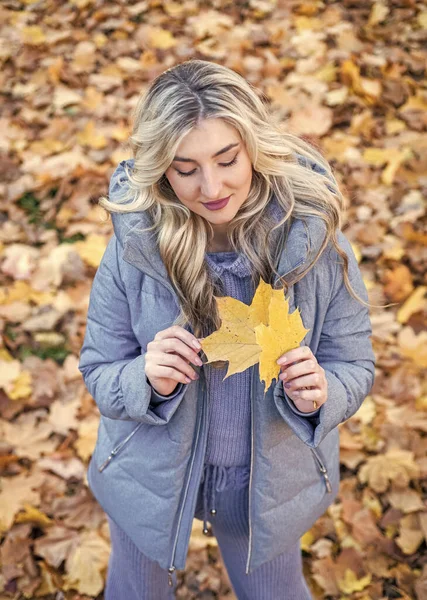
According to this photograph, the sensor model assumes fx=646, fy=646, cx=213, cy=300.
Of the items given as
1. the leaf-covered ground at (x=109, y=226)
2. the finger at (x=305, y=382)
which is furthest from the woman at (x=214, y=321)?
the leaf-covered ground at (x=109, y=226)

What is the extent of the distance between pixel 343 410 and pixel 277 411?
15cm

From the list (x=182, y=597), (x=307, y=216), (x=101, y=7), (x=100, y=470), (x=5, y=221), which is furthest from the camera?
(x=101, y=7)

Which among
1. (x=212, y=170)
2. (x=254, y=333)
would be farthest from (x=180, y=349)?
(x=212, y=170)

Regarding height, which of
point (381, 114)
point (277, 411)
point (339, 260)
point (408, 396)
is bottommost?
point (408, 396)

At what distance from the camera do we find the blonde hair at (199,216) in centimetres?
133

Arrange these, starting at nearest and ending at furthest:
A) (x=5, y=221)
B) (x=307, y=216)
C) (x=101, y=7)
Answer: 1. (x=307, y=216)
2. (x=5, y=221)
3. (x=101, y=7)

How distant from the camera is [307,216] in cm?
140

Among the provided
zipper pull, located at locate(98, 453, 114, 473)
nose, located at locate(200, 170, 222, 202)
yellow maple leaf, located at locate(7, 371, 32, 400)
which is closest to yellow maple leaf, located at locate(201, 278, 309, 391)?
nose, located at locate(200, 170, 222, 202)

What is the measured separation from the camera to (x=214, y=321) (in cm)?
149

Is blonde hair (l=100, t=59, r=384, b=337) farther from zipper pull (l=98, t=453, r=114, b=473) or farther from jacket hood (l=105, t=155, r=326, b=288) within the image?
zipper pull (l=98, t=453, r=114, b=473)

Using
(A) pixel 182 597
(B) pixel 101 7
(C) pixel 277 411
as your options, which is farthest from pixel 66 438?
(B) pixel 101 7

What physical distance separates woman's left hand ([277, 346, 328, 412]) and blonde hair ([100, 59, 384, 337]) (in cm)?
17

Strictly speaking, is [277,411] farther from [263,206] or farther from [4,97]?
[4,97]

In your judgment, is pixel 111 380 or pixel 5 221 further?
pixel 5 221
